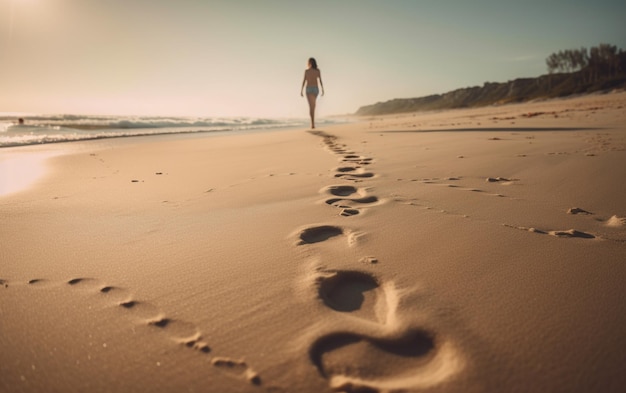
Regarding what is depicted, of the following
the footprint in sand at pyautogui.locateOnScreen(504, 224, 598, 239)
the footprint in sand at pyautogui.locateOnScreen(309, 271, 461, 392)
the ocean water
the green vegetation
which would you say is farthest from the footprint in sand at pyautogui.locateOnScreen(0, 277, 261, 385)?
the green vegetation

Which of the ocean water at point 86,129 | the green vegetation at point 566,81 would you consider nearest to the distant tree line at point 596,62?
the green vegetation at point 566,81

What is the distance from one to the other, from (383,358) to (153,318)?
57 cm

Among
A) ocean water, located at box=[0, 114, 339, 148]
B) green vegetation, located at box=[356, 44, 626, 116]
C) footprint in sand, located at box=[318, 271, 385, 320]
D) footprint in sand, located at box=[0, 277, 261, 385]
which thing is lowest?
footprint in sand, located at box=[318, 271, 385, 320]

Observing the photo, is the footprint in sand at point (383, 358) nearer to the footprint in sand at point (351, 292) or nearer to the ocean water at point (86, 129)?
the footprint in sand at point (351, 292)

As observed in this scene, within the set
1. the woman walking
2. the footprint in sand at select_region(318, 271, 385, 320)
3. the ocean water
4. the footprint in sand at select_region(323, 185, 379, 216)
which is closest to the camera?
the footprint in sand at select_region(318, 271, 385, 320)

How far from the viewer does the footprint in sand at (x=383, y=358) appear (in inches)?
24.6

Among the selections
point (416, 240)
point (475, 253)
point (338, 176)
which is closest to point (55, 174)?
point (338, 176)

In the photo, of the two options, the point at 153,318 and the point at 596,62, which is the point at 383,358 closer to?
the point at 153,318

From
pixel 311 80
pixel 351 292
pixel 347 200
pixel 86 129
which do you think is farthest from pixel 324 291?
pixel 86 129

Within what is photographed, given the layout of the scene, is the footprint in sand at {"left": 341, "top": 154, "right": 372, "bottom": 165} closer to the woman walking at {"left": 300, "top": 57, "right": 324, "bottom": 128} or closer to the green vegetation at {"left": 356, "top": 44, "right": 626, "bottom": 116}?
the woman walking at {"left": 300, "top": 57, "right": 324, "bottom": 128}

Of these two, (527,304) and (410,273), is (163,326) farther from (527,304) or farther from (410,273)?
(527,304)

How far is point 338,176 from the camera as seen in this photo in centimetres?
251

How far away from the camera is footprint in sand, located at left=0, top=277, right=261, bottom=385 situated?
655mm

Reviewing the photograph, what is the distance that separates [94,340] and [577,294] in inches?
47.2
